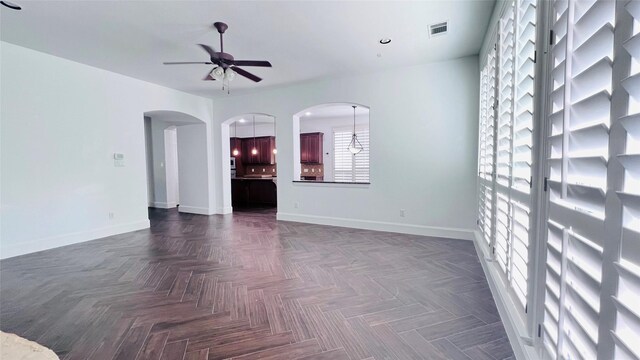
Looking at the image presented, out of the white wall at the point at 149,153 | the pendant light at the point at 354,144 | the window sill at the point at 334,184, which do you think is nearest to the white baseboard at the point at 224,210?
the window sill at the point at 334,184

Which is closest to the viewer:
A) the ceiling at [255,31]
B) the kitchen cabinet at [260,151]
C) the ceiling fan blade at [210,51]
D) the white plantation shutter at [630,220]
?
the white plantation shutter at [630,220]

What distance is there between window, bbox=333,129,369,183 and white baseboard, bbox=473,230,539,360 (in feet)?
20.6

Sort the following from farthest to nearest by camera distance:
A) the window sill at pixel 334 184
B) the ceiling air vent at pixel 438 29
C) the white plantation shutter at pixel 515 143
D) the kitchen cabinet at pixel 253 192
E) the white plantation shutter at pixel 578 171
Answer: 1. the kitchen cabinet at pixel 253 192
2. the window sill at pixel 334 184
3. the ceiling air vent at pixel 438 29
4. the white plantation shutter at pixel 515 143
5. the white plantation shutter at pixel 578 171

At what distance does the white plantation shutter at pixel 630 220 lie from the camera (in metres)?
0.68

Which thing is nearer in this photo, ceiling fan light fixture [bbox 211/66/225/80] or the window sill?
ceiling fan light fixture [bbox 211/66/225/80]

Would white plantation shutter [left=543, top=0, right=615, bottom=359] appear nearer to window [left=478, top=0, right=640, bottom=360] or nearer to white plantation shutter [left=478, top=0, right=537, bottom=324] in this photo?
window [left=478, top=0, right=640, bottom=360]

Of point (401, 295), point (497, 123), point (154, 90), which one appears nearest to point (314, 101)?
point (154, 90)

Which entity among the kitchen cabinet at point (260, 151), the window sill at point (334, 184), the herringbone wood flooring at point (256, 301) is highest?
the kitchen cabinet at point (260, 151)

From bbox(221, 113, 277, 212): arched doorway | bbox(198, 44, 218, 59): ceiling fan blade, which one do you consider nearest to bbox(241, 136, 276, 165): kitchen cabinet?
bbox(221, 113, 277, 212): arched doorway

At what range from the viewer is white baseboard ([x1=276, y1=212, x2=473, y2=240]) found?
171 inches

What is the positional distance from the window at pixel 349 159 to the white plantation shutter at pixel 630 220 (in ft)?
26.8

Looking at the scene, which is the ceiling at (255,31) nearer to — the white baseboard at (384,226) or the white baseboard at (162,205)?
the white baseboard at (384,226)

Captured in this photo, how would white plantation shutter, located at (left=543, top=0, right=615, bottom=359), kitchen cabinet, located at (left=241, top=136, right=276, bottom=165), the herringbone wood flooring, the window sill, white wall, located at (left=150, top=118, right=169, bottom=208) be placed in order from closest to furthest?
white plantation shutter, located at (left=543, top=0, right=615, bottom=359)
the herringbone wood flooring
the window sill
white wall, located at (left=150, top=118, right=169, bottom=208)
kitchen cabinet, located at (left=241, top=136, right=276, bottom=165)

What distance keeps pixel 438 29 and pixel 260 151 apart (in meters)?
7.77
